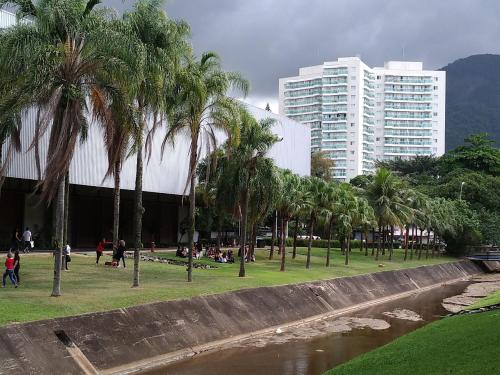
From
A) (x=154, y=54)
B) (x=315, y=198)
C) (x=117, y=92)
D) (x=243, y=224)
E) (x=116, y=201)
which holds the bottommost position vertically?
(x=243, y=224)

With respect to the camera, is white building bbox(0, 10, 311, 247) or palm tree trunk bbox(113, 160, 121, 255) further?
white building bbox(0, 10, 311, 247)

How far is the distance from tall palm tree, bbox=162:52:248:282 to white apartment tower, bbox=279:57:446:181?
12821 centimetres

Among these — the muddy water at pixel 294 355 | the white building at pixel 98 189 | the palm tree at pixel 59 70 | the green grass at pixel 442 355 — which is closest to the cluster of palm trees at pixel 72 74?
the palm tree at pixel 59 70

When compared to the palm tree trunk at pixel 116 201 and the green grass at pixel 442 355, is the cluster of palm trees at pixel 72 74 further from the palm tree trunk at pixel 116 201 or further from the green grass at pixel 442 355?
the green grass at pixel 442 355

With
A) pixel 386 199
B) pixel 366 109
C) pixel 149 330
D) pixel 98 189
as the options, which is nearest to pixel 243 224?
pixel 149 330

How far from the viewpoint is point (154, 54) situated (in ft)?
76.5

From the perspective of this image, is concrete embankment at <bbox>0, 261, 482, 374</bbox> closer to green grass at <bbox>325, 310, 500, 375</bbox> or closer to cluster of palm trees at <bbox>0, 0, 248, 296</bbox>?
cluster of palm trees at <bbox>0, 0, 248, 296</bbox>

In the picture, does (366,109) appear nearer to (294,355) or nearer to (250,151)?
(250,151)

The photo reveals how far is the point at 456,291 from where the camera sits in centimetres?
4622

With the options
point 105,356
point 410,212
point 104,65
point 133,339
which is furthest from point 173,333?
point 410,212

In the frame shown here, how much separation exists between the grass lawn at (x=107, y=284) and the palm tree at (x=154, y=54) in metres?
2.21

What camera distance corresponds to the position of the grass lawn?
17484mm

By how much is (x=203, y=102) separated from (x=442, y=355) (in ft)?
53.6

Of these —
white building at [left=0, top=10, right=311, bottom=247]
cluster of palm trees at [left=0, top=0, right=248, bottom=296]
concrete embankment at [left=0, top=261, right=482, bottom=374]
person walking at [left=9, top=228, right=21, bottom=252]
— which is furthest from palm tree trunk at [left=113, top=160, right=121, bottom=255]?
concrete embankment at [left=0, top=261, right=482, bottom=374]
